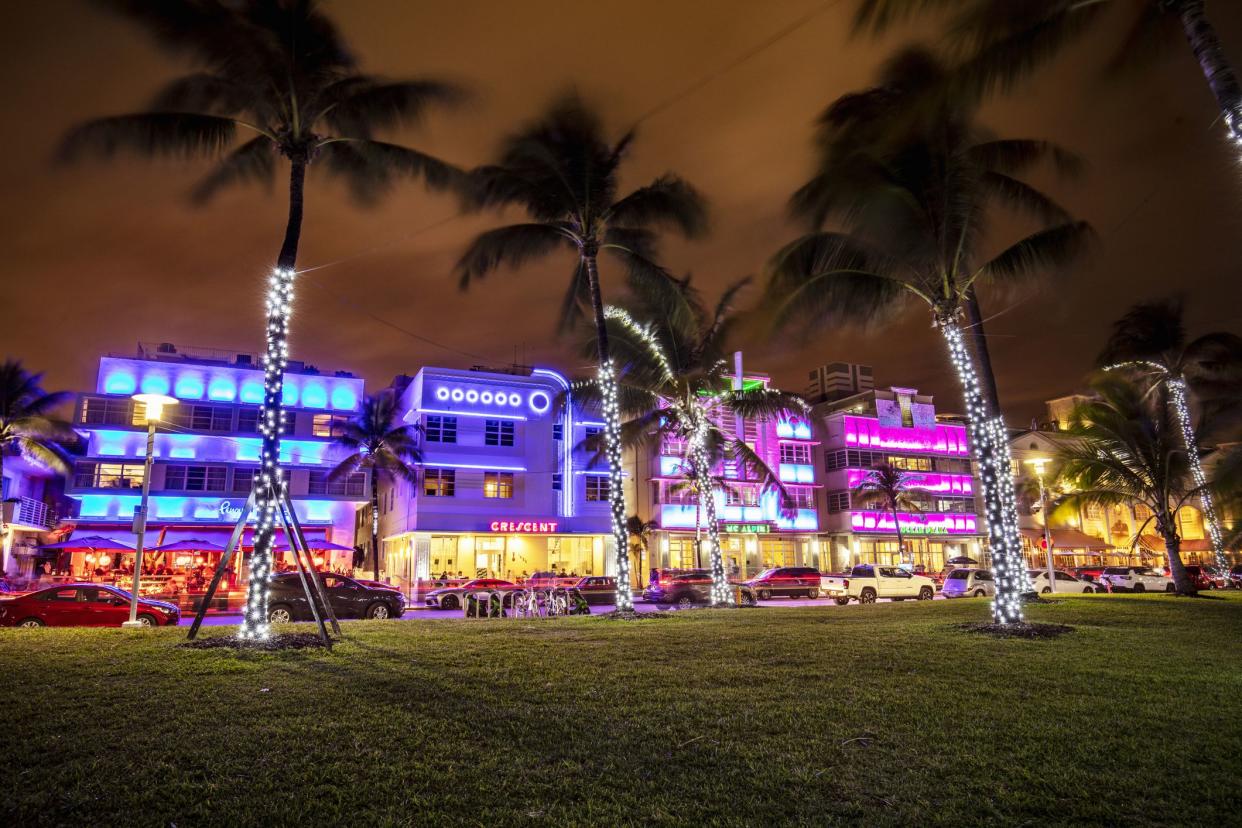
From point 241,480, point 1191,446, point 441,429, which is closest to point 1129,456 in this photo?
point 1191,446

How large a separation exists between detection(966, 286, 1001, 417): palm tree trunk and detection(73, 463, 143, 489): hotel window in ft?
143

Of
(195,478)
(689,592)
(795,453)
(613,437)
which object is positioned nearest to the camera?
(613,437)

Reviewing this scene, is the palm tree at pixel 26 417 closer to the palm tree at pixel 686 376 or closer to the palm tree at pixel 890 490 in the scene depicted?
the palm tree at pixel 686 376

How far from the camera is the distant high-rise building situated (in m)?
64.6

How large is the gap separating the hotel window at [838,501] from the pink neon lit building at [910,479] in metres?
0.08

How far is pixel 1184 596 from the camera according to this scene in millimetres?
24453

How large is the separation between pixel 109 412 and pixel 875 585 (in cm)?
4186

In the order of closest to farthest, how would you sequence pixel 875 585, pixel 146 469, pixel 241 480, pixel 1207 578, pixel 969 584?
pixel 146 469
pixel 875 585
pixel 969 584
pixel 1207 578
pixel 241 480

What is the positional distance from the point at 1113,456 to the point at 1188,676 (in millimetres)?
20420

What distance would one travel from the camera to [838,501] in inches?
2256

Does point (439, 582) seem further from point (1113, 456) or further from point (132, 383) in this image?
point (1113, 456)

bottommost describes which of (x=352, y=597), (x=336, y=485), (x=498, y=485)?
(x=352, y=597)

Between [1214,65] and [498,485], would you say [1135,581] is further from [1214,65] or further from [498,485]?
[1214,65]

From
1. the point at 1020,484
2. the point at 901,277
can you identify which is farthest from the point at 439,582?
the point at 1020,484
